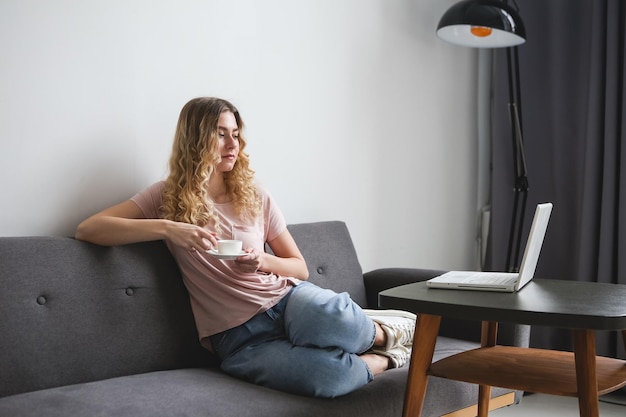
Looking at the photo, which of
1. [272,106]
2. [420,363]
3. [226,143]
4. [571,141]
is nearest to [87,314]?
[226,143]

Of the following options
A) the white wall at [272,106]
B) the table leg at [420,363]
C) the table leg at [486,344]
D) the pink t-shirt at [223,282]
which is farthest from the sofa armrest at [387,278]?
the table leg at [420,363]

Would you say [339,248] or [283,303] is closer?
[283,303]

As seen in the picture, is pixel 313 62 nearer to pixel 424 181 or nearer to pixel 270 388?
pixel 424 181

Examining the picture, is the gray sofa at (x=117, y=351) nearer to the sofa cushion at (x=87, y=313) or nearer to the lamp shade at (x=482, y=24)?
the sofa cushion at (x=87, y=313)

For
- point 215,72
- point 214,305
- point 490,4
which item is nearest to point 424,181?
point 490,4

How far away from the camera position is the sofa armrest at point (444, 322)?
2502 millimetres

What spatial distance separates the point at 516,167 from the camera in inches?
141

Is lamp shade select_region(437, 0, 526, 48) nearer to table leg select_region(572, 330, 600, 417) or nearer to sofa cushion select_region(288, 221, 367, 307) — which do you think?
sofa cushion select_region(288, 221, 367, 307)

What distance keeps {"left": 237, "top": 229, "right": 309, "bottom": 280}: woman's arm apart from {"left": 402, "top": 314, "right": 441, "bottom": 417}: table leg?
51 centimetres

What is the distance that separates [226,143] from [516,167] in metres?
1.69

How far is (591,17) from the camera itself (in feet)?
11.4

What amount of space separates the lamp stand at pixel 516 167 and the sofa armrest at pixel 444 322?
2.66 feet

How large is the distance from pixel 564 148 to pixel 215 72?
1753 mm

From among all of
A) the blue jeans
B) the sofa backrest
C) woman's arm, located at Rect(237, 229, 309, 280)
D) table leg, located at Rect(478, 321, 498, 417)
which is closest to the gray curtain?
table leg, located at Rect(478, 321, 498, 417)
